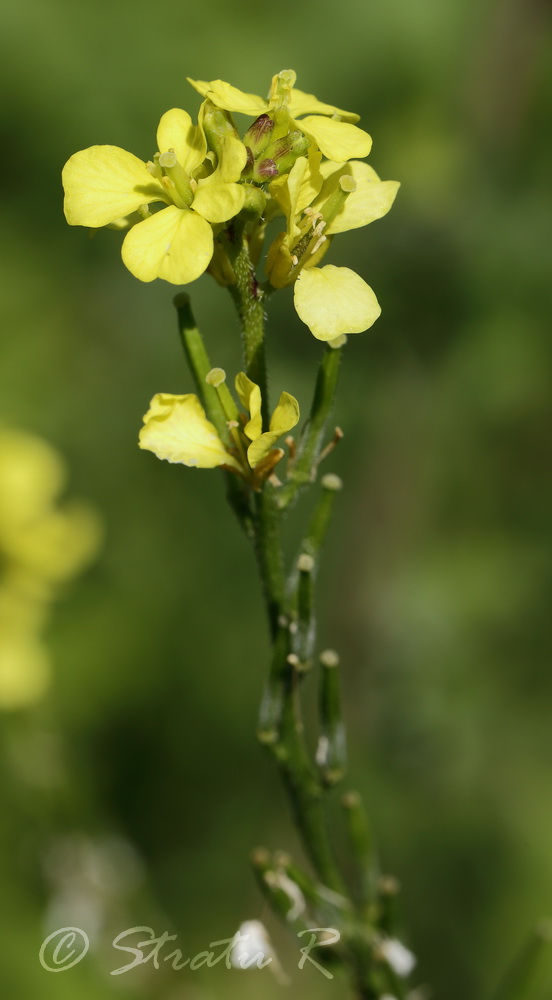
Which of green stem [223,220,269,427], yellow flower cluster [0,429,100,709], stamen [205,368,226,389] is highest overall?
green stem [223,220,269,427]

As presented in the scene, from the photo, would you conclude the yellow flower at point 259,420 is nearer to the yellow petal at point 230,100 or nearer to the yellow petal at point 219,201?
the yellow petal at point 219,201

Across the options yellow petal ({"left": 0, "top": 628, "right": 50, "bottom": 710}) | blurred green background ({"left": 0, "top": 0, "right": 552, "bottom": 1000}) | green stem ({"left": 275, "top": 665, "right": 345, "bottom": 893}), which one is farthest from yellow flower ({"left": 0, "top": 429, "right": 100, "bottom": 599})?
green stem ({"left": 275, "top": 665, "right": 345, "bottom": 893})

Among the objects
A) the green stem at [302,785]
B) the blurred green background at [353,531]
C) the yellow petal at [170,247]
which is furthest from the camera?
the blurred green background at [353,531]

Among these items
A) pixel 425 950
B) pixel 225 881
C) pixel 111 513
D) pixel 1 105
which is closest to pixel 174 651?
pixel 111 513

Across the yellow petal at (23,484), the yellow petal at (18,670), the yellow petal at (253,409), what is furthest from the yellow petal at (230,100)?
the yellow petal at (18,670)

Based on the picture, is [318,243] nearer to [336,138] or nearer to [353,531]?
[336,138]

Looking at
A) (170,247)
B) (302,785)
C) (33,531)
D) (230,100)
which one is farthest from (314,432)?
(33,531)

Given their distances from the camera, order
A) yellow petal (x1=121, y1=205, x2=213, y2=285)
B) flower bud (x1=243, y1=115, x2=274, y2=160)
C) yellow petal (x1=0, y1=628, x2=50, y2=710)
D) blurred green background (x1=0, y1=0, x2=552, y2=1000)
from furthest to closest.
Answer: blurred green background (x1=0, y1=0, x2=552, y2=1000), yellow petal (x1=0, y1=628, x2=50, y2=710), flower bud (x1=243, y1=115, x2=274, y2=160), yellow petal (x1=121, y1=205, x2=213, y2=285)

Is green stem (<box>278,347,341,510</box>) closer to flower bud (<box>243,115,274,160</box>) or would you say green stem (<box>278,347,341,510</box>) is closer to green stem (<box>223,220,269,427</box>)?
green stem (<box>223,220,269,427</box>)
